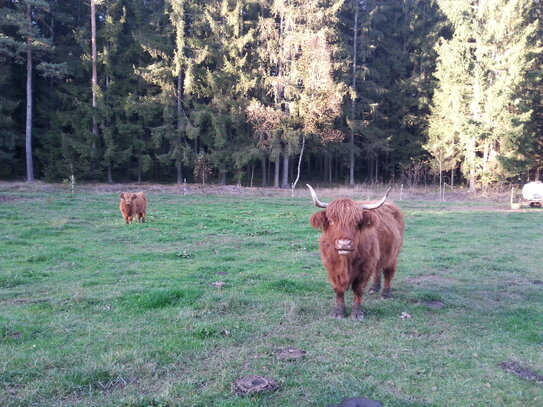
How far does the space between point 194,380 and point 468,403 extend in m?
2.27

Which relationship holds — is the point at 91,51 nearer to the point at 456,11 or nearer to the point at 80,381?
the point at 456,11

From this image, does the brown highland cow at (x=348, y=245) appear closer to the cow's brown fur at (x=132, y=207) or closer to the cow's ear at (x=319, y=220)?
the cow's ear at (x=319, y=220)

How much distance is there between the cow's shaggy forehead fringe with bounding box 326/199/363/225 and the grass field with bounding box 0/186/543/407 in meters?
1.28

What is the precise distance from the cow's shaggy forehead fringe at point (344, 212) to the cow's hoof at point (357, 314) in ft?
3.86

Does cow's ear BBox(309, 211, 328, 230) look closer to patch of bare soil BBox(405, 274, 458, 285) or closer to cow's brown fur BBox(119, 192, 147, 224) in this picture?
patch of bare soil BBox(405, 274, 458, 285)

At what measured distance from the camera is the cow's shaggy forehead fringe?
5215 mm

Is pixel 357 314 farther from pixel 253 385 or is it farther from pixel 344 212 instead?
pixel 253 385

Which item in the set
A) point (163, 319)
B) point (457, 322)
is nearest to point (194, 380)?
point (163, 319)

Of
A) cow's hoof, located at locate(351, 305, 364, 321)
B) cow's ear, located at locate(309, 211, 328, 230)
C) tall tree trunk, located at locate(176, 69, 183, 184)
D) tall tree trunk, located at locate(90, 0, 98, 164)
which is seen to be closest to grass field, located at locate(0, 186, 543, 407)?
cow's hoof, located at locate(351, 305, 364, 321)

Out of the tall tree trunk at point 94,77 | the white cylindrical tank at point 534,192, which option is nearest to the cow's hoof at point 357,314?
the white cylindrical tank at point 534,192

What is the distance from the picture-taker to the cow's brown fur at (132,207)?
1360 centimetres

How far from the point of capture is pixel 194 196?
23.7 metres

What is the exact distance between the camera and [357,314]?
5.42 meters

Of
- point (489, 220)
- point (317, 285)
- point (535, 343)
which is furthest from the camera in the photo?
point (489, 220)
